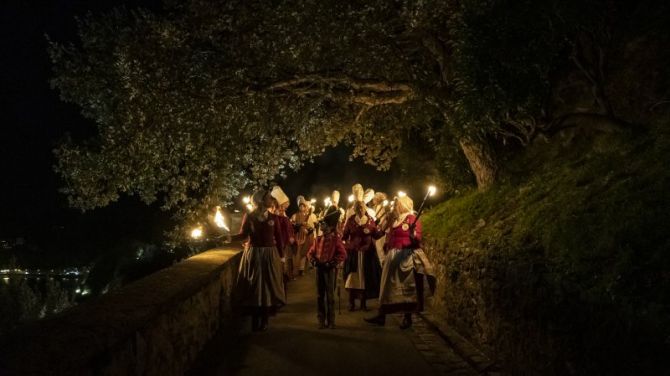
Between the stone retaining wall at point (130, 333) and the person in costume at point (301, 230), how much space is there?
7715 mm

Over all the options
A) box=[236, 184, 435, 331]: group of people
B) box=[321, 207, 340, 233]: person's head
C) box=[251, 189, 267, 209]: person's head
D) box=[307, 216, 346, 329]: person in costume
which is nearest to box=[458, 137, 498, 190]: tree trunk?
box=[236, 184, 435, 331]: group of people

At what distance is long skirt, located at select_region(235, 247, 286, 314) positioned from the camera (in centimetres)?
902

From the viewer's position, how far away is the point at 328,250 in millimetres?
9500

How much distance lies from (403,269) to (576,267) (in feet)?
13.2

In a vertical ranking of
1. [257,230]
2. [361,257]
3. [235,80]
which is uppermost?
[235,80]

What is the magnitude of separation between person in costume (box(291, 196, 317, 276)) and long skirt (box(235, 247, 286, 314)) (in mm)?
6724

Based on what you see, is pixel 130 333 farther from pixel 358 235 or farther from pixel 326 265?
pixel 358 235

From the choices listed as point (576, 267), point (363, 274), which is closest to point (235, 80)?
point (363, 274)

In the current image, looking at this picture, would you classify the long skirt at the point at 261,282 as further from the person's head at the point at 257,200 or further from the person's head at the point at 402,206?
the person's head at the point at 402,206

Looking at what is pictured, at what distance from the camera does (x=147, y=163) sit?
12.2 m

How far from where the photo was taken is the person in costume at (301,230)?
16375 mm

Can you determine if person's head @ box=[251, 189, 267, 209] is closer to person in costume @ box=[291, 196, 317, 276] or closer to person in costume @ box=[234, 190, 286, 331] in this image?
person in costume @ box=[234, 190, 286, 331]

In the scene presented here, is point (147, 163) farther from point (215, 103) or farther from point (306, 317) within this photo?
point (306, 317)

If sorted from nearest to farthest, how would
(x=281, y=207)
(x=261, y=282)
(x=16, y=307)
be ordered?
(x=261, y=282), (x=16, y=307), (x=281, y=207)
